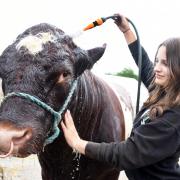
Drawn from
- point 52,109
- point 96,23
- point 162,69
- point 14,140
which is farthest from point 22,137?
point 96,23

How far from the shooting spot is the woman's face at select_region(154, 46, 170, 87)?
10.0 ft

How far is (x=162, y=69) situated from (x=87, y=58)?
609mm

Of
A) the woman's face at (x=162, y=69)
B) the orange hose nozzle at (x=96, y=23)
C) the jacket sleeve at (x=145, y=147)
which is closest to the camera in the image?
the jacket sleeve at (x=145, y=147)

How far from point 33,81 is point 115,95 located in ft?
6.41

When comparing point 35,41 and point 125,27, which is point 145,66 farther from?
point 35,41

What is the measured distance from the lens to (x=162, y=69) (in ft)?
10.0

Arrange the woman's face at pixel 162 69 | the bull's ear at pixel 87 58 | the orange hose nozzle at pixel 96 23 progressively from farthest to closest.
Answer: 1. the orange hose nozzle at pixel 96 23
2. the bull's ear at pixel 87 58
3. the woman's face at pixel 162 69

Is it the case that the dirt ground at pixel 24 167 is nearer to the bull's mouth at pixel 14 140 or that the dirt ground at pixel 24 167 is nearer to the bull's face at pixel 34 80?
the bull's face at pixel 34 80

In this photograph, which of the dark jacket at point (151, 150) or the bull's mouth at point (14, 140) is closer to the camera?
the bull's mouth at point (14, 140)

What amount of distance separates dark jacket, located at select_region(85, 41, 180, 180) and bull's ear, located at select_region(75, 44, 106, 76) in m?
0.59

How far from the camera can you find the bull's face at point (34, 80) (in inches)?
108

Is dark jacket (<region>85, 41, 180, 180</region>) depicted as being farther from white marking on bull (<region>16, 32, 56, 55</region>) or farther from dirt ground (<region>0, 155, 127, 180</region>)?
dirt ground (<region>0, 155, 127, 180</region>)

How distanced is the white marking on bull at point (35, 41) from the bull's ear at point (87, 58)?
0.27m

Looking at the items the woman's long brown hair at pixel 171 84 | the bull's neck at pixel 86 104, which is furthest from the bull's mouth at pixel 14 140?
the woman's long brown hair at pixel 171 84
